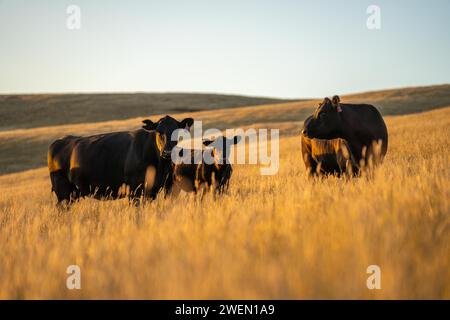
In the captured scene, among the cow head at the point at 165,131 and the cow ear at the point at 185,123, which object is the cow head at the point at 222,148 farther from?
the cow head at the point at 165,131

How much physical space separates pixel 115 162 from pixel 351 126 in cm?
488

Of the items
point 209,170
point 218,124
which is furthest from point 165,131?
point 218,124

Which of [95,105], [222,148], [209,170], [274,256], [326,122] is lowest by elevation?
[274,256]

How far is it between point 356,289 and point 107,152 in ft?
23.8

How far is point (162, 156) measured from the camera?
7641mm

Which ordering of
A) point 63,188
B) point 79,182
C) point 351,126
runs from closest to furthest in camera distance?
1. point 351,126
2. point 79,182
3. point 63,188

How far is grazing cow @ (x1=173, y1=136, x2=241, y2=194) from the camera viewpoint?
1009cm

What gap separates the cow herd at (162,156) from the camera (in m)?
8.34

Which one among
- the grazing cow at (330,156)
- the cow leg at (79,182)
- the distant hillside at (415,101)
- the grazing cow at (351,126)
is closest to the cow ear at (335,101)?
the grazing cow at (351,126)

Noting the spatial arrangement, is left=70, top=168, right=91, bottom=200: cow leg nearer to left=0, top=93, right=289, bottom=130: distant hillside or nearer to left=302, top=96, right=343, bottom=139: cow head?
left=302, top=96, right=343, bottom=139: cow head

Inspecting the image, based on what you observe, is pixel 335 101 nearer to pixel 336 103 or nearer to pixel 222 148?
pixel 336 103

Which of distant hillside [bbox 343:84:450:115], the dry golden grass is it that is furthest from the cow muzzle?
distant hillside [bbox 343:84:450:115]

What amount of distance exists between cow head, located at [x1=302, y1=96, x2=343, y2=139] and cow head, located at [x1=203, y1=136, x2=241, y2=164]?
208cm
